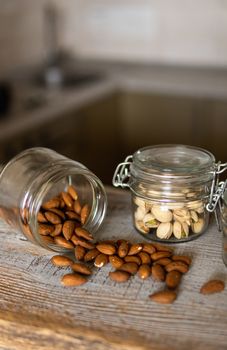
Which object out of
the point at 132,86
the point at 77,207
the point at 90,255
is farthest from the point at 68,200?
the point at 132,86

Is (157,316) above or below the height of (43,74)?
above

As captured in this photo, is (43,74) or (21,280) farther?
(43,74)

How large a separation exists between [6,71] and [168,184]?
1901mm

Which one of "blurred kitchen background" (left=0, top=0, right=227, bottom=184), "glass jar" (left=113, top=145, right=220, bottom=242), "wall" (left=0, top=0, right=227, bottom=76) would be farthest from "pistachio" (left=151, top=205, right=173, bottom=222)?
"wall" (left=0, top=0, right=227, bottom=76)

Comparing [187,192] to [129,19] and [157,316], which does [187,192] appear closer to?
[157,316]

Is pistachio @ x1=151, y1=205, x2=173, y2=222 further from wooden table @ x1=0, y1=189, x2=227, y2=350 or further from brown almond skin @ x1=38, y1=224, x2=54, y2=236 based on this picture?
brown almond skin @ x1=38, y1=224, x2=54, y2=236

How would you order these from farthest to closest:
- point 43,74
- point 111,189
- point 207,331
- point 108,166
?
point 43,74 → point 108,166 → point 111,189 → point 207,331

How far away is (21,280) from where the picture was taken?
0.68 m

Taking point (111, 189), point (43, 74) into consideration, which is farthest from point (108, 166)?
point (111, 189)

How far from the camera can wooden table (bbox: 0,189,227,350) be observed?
562 mm

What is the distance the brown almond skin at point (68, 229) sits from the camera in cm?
73

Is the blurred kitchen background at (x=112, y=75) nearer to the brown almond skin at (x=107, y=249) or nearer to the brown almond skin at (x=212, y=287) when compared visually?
the brown almond skin at (x=107, y=249)

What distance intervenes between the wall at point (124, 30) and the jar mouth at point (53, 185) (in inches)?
70.4

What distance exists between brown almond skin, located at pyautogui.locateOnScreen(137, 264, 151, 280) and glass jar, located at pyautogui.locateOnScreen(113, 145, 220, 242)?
79 mm
